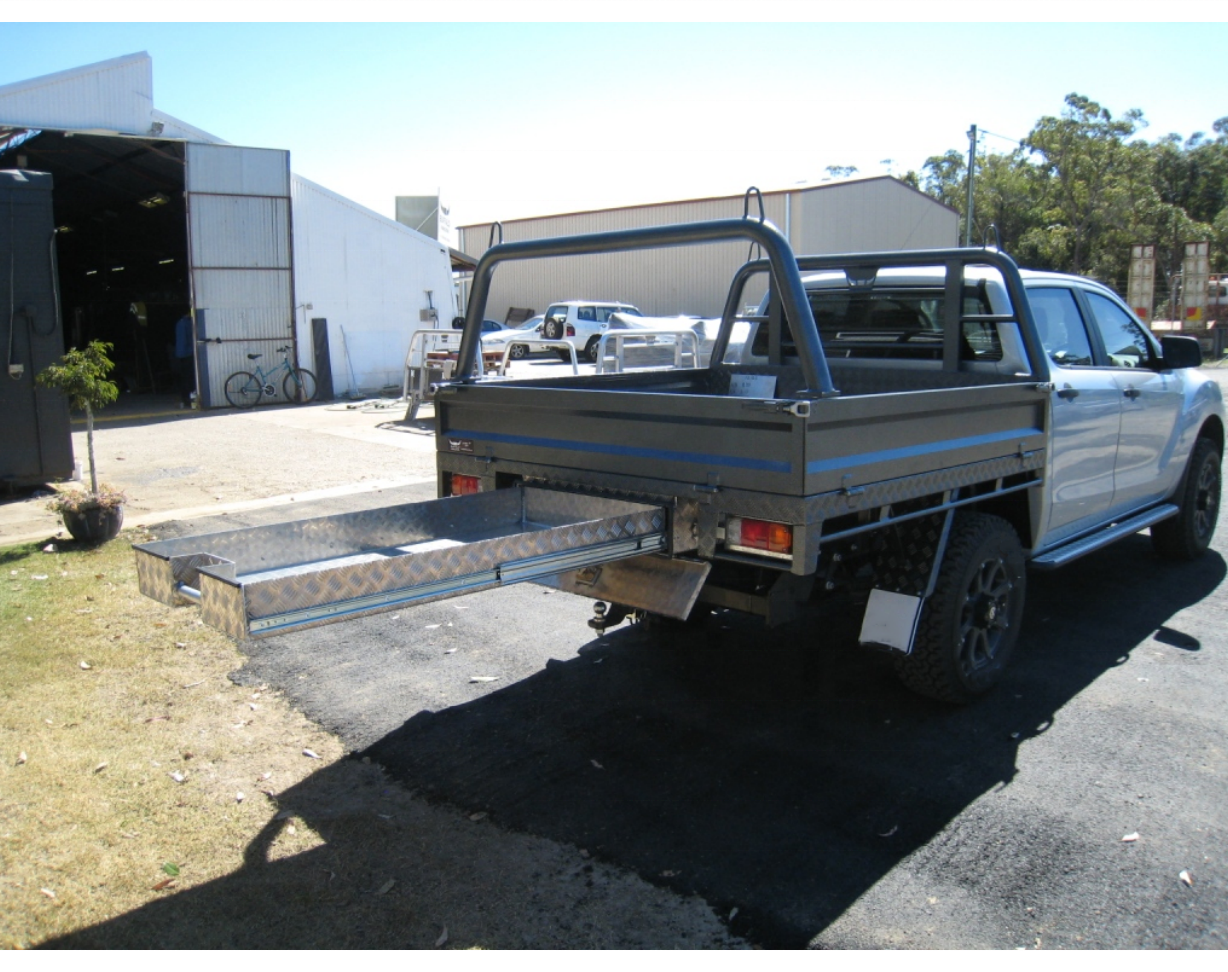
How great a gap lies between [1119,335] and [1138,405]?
1.79 ft

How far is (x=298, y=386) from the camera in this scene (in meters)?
19.0

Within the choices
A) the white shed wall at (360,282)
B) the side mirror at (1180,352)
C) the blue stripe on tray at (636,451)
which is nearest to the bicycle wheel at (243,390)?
the white shed wall at (360,282)

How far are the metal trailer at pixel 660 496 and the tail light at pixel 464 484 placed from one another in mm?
15

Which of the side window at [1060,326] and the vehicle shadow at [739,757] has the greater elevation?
the side window at [1060,326]

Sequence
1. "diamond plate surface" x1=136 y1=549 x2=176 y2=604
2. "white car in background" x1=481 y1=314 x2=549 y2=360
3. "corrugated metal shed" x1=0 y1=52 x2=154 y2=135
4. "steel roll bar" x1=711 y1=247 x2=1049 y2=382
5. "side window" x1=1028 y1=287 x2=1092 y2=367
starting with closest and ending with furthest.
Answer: "diamond plate surface" x1=136 y1=549 x2=176 y2=604 < "steel roll bar" x1=711 y1=247 x2=1049 y2=382 < "side window" x1=1028 y1=287 x2=1092 y2=367 < "corrugated metal shed" x1=0 y1=52 x2=154 y2=135 < "white car in background" x1=481 y1=314 x2=549 y2=360

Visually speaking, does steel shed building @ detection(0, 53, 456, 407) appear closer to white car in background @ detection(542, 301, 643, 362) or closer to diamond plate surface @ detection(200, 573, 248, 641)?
white car in background @ detection(542, 301, 643, 362)

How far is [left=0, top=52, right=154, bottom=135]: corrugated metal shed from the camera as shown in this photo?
49.5ft

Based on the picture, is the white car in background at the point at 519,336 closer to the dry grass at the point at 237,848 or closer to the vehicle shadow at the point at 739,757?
the vehicle shadow at the point at 739,757

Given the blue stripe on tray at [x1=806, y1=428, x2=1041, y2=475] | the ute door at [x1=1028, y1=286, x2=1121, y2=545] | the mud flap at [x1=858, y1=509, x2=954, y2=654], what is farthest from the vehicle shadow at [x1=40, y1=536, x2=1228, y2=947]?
the blue stripe on tray at [x1=806, y1=428, x2=1041, y2=475]

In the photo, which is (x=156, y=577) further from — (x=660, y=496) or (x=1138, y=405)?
(x=1138, y=405)

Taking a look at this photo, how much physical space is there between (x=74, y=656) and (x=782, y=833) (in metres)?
3.90

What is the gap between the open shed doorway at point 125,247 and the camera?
1814 centimetres

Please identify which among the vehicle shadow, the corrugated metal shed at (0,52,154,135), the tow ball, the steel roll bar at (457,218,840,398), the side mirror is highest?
the corrugated metal shed at (0,52,154,135)

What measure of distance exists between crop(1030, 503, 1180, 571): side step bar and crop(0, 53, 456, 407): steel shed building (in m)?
15.7
